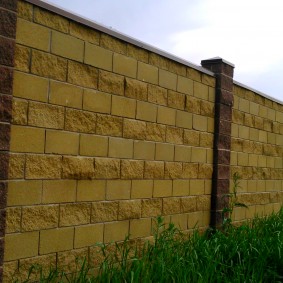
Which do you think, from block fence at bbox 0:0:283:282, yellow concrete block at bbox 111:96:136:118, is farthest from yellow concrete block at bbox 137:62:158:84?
yellow concrete block at bbox 111:96:136:118

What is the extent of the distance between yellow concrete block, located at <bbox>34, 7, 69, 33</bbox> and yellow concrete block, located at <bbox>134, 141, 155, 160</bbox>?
3.96ft

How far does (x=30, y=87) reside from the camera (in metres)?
3.34

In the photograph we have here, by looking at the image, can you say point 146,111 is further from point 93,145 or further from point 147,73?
point 93,145

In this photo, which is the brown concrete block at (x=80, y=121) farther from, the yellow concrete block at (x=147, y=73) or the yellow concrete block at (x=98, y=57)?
the yellow concrete block at (x=147, y=73)

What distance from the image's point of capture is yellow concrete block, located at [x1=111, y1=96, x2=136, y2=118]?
4.09m

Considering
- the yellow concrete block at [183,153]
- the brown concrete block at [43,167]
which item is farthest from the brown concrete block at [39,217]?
the yellow concrete block at [183,153]

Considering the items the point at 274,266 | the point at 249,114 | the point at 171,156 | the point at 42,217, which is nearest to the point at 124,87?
the point at 171,156

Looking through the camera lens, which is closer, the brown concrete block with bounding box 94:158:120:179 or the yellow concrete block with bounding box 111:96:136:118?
the brown concrete block with bounding box 94:158:120:179

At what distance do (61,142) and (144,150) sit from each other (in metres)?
1.05

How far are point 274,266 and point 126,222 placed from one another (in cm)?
145

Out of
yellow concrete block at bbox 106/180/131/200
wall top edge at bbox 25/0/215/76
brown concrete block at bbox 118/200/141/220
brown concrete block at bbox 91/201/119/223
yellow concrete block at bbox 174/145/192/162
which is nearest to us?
wall top edge at bbox 25/0/215/76

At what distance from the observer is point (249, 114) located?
6.65 metres

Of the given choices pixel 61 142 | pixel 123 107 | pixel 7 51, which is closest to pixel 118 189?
pixel 123 107

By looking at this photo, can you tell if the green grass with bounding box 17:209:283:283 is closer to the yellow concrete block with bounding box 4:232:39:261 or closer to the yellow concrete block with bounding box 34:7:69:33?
the yellow concrete block with bounding box 4:232:39:261
